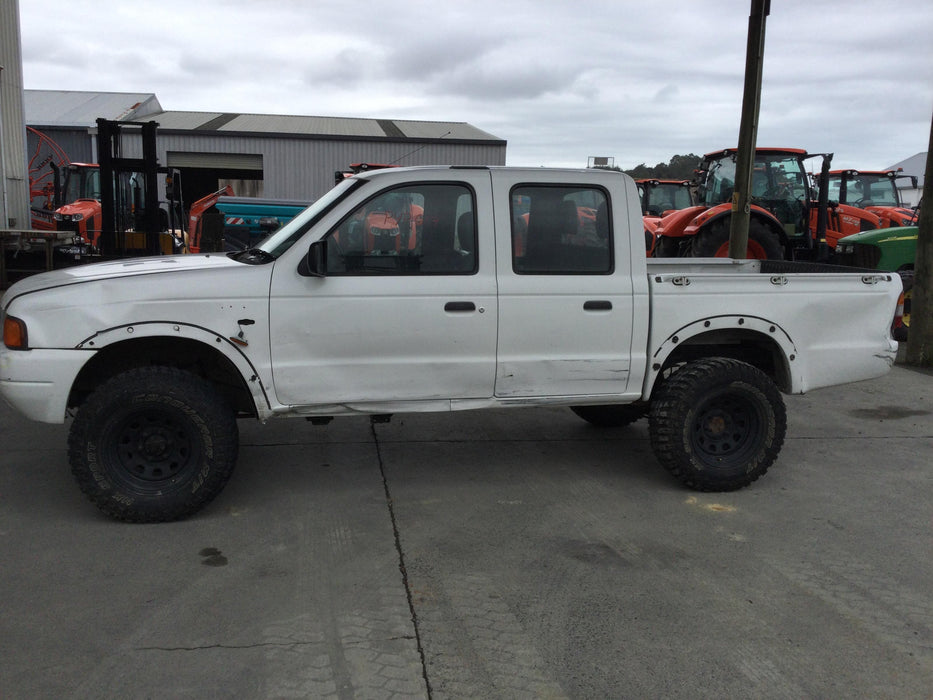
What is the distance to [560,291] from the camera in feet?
16.8

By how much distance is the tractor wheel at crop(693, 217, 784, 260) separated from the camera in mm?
12625

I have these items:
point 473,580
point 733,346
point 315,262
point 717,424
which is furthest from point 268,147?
point 473,580

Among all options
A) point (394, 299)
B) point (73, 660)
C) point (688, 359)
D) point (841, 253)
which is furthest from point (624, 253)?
point (841, 253)

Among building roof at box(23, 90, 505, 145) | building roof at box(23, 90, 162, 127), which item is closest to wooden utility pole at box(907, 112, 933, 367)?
building roof at box(23, 90, 505, 145)

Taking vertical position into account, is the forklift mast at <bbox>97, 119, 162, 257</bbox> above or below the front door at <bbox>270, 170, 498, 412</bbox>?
above

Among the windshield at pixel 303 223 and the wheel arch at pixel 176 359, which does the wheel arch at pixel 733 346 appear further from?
the wheel arch at pixel 176 359

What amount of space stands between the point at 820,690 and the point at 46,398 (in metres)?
4.06

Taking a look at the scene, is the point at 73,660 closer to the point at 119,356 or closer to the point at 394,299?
the point at 119,356

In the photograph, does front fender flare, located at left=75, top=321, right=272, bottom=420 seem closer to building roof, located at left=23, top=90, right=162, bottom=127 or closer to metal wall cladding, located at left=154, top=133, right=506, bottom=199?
metal wall cladding, located at left=154, top=133, right=506, bottom=199

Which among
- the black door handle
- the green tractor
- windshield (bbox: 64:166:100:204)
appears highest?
windshield (bbox: 64:166:100:204)

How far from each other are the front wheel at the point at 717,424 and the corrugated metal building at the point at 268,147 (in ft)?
90.4

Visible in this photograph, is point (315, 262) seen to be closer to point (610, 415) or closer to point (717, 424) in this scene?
point (717, 424)

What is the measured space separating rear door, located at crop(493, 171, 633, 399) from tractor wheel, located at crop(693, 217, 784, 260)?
777cm

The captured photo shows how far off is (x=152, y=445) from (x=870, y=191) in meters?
16.8
